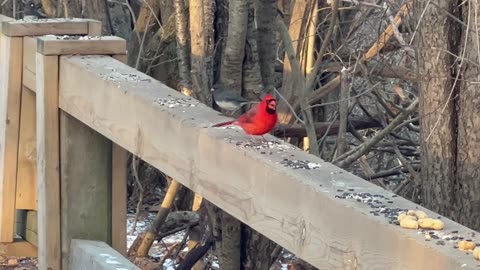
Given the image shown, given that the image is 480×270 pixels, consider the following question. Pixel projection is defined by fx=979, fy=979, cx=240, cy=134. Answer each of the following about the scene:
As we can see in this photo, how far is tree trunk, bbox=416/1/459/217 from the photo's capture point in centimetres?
320

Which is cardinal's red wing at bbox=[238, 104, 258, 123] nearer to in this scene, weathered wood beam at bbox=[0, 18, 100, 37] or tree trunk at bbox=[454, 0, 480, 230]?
weathered wood beam at bbox=[0, 18, 100, 37]

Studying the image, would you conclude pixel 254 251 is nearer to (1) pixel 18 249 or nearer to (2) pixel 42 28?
(1) pixel 18 249

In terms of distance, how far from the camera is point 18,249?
3.02 meters

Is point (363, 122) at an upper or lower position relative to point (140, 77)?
lower

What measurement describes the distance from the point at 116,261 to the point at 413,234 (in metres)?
1.07

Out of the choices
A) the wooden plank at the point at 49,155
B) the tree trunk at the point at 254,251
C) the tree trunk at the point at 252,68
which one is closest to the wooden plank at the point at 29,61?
the wooden plank at the point at 49,155

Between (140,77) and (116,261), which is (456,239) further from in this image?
(140,77)

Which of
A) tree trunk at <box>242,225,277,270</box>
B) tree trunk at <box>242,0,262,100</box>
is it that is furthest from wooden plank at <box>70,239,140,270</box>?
tree trunk at <box>242,225,277,270</box>

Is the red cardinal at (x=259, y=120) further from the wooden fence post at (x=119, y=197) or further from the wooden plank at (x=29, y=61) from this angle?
the wooden plank at (x=29, y=61)

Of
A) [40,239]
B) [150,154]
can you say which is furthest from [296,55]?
[150,154]

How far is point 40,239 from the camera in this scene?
8.63 ft

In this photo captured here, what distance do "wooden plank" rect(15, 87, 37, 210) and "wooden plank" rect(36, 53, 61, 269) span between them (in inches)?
15.6

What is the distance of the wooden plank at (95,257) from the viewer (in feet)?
7.37

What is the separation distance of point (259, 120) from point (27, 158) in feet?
3.43
